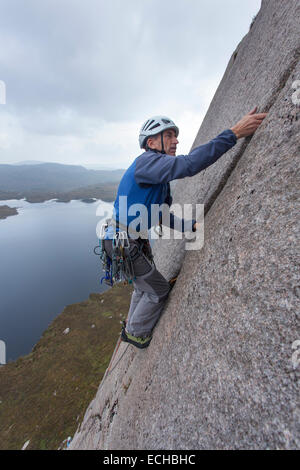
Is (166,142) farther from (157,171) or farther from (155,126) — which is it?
(157,171)

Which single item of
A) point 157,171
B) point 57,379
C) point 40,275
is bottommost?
point 40,275

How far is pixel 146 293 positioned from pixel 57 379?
25583mm

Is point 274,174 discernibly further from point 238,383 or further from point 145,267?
point 145,267

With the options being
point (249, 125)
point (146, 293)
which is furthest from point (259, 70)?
point (146, 293)

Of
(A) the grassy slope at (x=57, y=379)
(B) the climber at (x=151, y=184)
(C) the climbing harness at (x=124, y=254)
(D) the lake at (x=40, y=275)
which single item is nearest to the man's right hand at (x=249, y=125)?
(B) the climber at (x=151, y=184)

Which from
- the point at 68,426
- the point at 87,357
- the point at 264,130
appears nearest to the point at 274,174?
the point at 264,130

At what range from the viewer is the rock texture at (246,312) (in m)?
1.68

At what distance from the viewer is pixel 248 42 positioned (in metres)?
4.61

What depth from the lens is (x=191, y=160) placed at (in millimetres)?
2791

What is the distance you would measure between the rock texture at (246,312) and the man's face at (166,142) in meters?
1.04

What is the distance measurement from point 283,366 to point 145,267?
2.82 metres

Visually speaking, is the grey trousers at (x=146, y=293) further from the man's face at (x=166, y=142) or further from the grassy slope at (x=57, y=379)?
the grassy slope at (x=57, y=379)

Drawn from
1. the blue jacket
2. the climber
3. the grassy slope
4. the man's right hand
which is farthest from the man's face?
the grassy slope

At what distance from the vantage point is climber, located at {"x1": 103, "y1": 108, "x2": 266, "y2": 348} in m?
2.81
